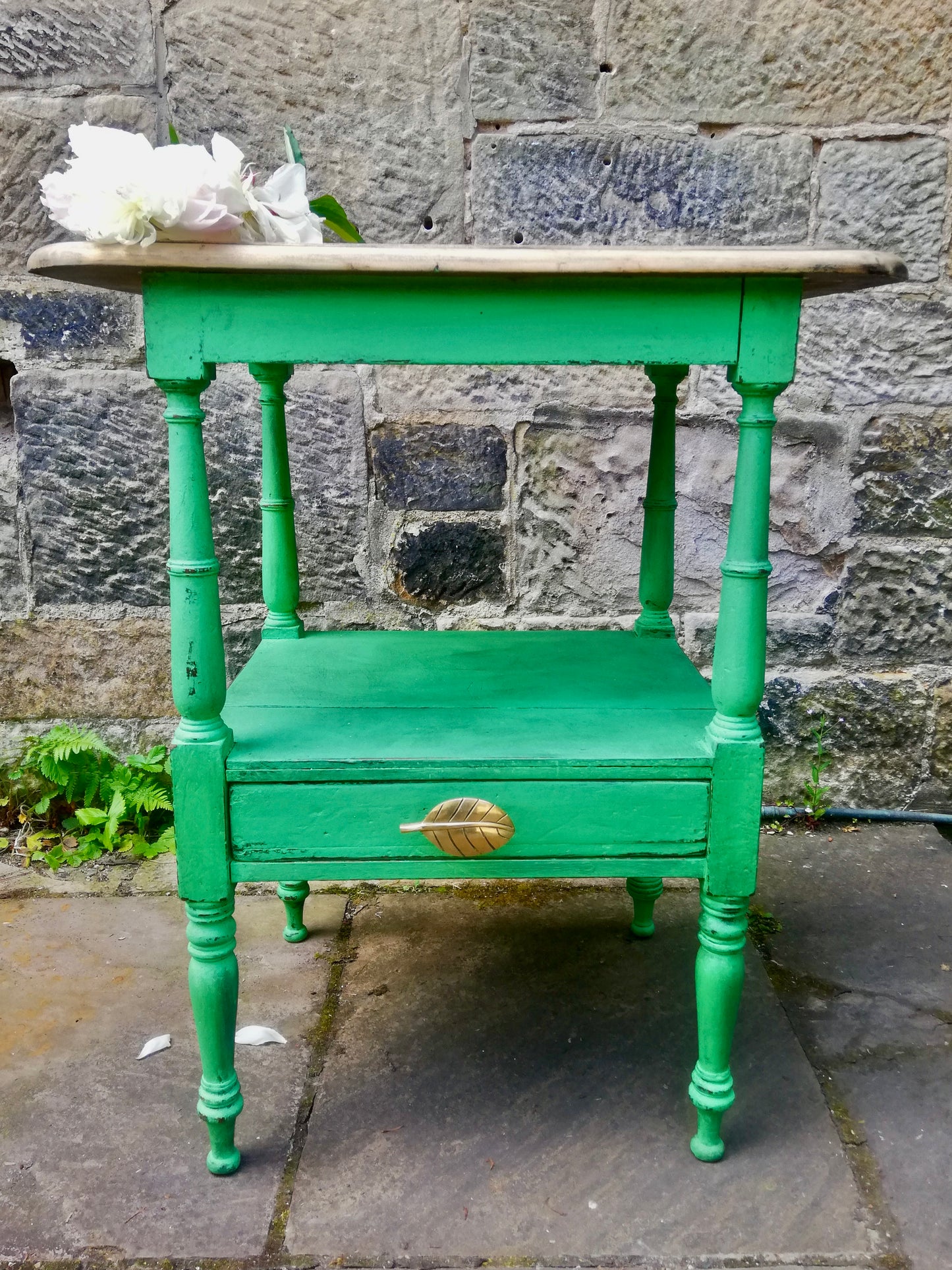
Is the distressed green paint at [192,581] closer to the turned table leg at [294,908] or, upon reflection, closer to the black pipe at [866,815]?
the turned table leg at [294,908]

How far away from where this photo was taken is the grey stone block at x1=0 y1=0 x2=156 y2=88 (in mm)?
2303

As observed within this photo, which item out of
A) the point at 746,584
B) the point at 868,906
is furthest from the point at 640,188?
the point at 868,906

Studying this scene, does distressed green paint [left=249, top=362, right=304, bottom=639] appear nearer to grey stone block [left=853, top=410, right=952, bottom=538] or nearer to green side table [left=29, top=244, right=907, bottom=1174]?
green side table [left=29, top=244, right=907, bottom=1174]

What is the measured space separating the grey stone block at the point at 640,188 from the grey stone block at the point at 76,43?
2.52 feet

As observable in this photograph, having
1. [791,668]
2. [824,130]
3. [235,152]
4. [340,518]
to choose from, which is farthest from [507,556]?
[235,152]

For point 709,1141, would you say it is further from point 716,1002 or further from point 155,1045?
point 155,1045

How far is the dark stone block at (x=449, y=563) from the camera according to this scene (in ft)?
8.32

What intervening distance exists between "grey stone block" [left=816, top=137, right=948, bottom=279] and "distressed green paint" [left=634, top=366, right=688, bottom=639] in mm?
747

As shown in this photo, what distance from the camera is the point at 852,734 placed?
2.62 metres

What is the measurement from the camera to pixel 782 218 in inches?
94.3

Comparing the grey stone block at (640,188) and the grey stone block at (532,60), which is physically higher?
the grey stone block at (532,60)

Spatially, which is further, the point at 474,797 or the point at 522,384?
the point at 522,384

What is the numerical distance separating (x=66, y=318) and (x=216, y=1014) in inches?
66.3

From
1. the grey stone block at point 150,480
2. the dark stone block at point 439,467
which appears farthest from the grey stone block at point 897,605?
the grey stone block at point 150,480
